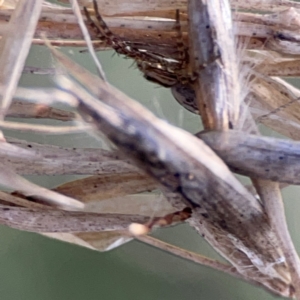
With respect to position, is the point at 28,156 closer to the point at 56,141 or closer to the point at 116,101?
the point at 116,101

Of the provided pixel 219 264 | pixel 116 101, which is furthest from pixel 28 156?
pixel 219 264

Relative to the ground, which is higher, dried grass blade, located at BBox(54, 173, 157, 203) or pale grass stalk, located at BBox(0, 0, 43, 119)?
pale grass stalk, located at BBox(0, 0, 43, 119)

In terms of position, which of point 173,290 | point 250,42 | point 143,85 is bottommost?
point 173,290

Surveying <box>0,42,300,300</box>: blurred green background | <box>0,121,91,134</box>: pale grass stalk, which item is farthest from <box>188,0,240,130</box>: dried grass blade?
<box>0,42,300,300</box>: blurred green background

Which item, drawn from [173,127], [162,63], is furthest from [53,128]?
[162,63]

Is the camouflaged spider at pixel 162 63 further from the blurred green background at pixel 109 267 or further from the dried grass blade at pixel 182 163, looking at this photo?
the blurred green background at pixel 109 267

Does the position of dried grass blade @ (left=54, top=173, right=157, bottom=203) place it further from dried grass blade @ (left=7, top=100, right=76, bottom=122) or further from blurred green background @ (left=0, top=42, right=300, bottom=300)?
blurred green background @ (left=0, top=42, right=300, bottom=300)

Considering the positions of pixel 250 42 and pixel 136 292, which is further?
pixel 136 292
